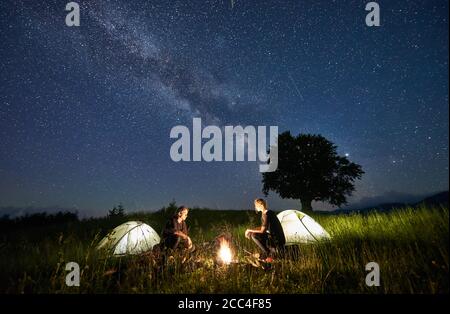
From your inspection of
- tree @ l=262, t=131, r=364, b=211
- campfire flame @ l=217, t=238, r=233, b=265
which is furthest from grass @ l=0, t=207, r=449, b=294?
tree @ l=262, t=131, r=364, b=211

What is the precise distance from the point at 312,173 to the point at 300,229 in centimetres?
1882

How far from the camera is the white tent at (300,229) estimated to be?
10.8 meters

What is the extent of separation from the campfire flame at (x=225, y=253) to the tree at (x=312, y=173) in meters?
23.7

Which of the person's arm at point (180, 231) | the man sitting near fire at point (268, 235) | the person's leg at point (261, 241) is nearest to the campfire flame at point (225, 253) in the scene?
the man sitting near fire at point (268, 235)

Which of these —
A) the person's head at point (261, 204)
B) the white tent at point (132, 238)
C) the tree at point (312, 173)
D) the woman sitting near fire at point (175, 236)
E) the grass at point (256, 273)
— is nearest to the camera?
the grass at point (256, 273)

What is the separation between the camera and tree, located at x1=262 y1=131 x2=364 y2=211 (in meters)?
28.8

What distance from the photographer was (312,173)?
2886cm

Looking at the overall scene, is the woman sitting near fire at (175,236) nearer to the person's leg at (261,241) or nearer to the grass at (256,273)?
the grass at (256,273)

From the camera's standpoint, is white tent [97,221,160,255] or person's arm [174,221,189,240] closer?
person's arm [174,221,189,240]

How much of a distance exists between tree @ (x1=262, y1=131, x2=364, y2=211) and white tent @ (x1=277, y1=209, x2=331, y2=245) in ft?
59.2

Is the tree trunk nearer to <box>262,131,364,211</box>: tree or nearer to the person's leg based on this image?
<box>262,131,364,211</box>: tree
